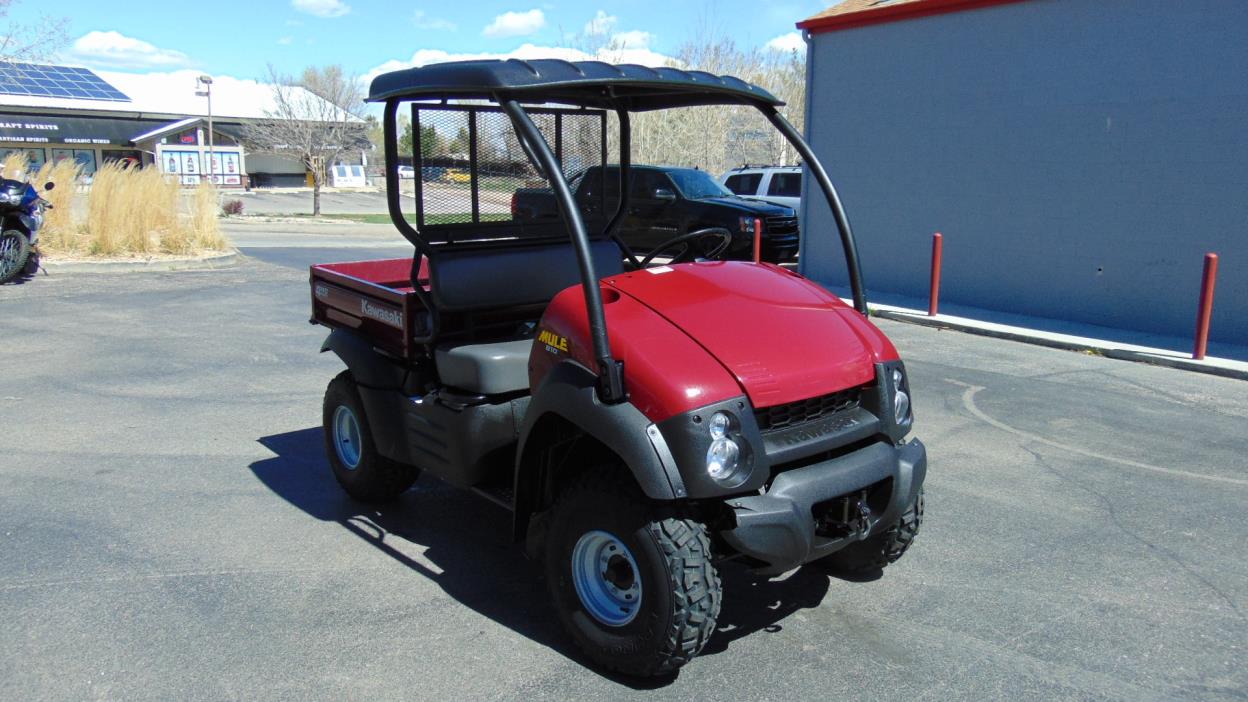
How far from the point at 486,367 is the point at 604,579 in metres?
1.10

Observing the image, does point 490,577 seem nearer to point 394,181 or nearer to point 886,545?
point 886,545

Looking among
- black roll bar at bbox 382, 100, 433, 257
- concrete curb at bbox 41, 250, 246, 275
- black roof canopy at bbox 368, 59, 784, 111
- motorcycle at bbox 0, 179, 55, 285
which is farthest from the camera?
concrete curb at bbox 41, 250, 246, 275

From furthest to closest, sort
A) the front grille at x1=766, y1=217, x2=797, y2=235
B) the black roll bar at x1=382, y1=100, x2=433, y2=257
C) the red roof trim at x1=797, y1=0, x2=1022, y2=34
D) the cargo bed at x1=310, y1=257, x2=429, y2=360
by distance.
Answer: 1. the front grille at x1=766, y1=217, x2=797, y2=235
2. the red roof trim at x1=797, y1=0, x2=1022, y2=34
3. the cargo bed at x1=310, y1=257, x2=429, y2=360
4. the black roll bar at x1=382, y1=100, x2=433, y2=257

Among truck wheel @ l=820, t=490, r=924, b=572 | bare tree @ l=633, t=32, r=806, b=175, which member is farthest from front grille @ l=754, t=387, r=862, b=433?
bare tree @ l=633, t=32, r=806, b=175

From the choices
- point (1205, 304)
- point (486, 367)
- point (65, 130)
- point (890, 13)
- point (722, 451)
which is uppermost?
point (65, 130)

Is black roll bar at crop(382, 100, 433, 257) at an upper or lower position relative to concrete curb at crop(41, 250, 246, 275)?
upper

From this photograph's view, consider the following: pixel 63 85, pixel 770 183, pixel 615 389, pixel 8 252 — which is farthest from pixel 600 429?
pixel 63 85

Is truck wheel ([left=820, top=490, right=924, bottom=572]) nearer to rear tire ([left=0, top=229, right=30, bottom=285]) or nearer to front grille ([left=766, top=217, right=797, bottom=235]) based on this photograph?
front grille ([left=766, top=217, right=797, bottom=235])

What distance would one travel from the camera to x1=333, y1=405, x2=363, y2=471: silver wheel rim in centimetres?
523

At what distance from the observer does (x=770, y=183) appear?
1864 centimetres

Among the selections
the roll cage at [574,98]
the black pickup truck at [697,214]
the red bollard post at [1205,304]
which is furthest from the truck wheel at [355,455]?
the black pickup truck at [697,214]

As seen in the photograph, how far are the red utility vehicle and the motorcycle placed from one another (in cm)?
929

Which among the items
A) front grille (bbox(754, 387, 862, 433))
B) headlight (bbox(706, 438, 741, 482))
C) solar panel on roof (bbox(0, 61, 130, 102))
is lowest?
headlight (bbox(706, 438, 741, 482))

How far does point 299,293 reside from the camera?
12406 millimetres
